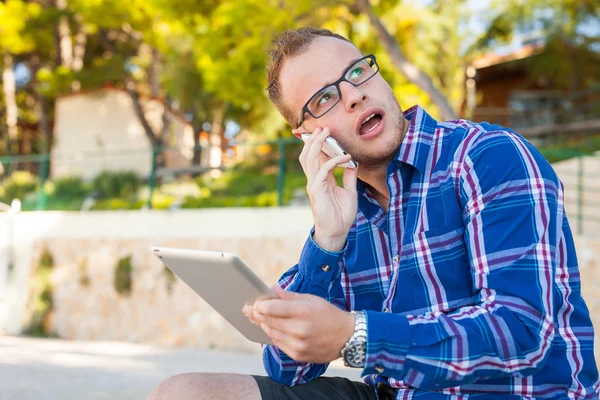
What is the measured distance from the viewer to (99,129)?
65.5 ft

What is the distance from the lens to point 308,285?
5.78ft

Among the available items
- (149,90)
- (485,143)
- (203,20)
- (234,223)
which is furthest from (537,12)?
(485,143)

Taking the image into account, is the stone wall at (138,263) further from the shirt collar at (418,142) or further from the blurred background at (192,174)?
the shirt collar at (418,142)

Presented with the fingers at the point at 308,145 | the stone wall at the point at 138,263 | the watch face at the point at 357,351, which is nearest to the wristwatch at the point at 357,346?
the watch face at the point at 357,351

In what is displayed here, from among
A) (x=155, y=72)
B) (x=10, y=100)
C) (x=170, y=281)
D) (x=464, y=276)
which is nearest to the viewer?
(x=464, y=276)

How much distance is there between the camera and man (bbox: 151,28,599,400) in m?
→ 1.25

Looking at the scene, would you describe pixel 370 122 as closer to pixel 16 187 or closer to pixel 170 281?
pixel 170 281

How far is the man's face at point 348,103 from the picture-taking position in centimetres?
180

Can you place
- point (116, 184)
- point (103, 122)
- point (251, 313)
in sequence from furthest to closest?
point (103, 122)
point (116, 184)
point (251, 313)

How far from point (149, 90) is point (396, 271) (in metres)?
19.9

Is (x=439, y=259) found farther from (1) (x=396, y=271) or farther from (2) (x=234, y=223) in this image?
(2) (x=234, y=223)

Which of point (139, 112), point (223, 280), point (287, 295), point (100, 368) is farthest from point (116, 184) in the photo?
point (287, 295)

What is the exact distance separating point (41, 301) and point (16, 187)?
456 centimetres

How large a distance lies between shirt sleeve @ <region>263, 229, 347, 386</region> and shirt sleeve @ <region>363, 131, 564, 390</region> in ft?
1.41
